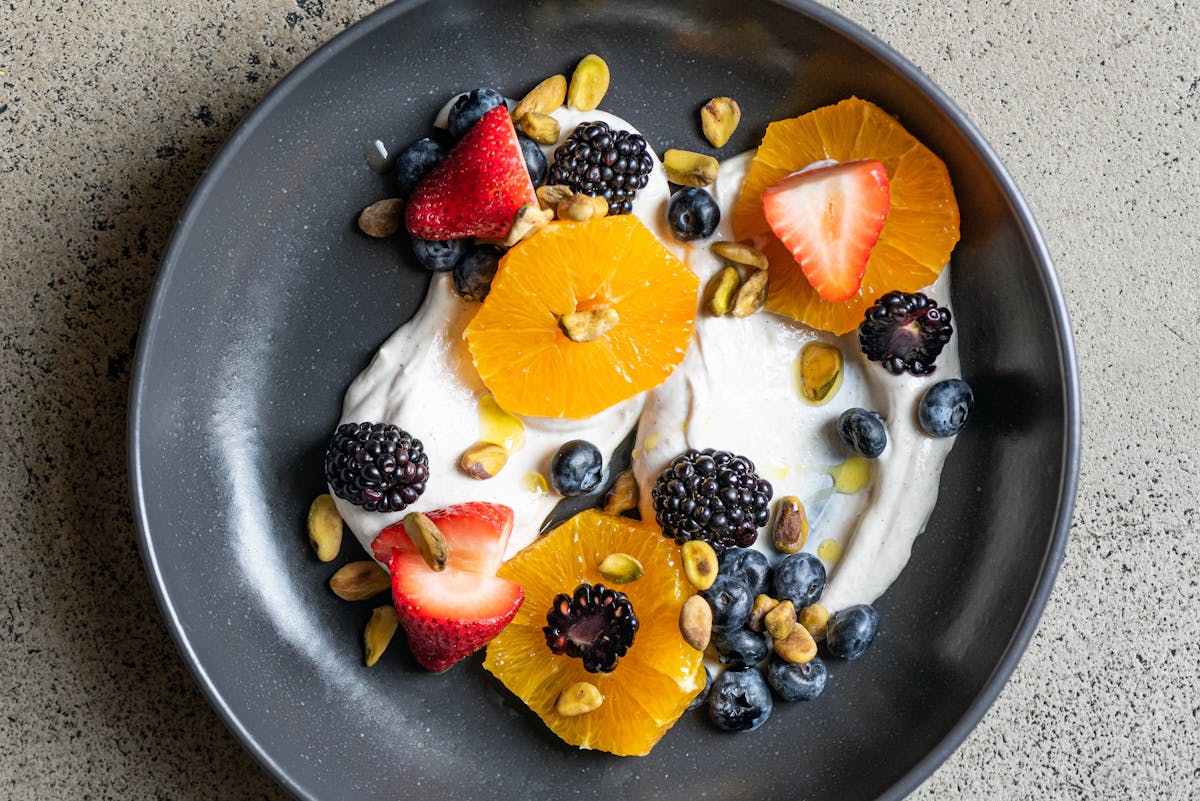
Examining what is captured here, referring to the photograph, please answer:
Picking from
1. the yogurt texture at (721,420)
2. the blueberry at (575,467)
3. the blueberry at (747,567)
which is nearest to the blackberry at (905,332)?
the yogurt texture at (721,420)

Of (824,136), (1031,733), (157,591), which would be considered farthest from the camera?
(1031,733)

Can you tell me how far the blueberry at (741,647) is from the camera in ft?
5.72

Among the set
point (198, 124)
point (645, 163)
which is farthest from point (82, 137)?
point (645, 163)

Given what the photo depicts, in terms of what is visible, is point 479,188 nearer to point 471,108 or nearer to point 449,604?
point 471,108

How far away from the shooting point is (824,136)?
174 centimetres

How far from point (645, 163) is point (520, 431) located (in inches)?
20.4

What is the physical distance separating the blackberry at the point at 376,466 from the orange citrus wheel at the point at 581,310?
18cm

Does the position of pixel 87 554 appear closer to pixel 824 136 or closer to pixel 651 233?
pixel 651 233

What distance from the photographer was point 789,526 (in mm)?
1783

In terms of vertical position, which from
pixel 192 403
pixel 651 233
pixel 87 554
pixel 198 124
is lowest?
pixel 87 554

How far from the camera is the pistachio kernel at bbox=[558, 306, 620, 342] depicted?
1.57m

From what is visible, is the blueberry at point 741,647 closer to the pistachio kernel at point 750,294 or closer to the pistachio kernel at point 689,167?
the pistachio kernel at point 750,294

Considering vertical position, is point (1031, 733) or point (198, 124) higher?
point (198, 124)

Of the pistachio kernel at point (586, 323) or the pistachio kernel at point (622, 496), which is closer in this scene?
the pistachio kernel at point (586, 323)
